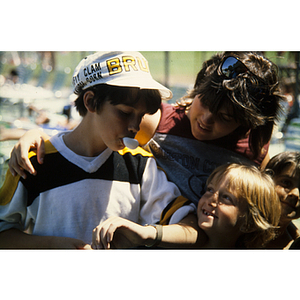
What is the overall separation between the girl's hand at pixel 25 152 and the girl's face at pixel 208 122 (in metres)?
0.94

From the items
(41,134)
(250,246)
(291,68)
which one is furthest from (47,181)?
(291,68)

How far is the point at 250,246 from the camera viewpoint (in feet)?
6.42

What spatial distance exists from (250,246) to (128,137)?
40.1 inches

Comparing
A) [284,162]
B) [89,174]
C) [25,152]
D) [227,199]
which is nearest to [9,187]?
[25,152]

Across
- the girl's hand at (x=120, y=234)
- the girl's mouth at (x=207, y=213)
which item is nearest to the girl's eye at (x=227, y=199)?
the girl's mouth at (x=207, y=213)

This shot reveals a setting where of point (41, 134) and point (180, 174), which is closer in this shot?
point (41, 134)

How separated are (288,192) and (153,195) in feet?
2.77

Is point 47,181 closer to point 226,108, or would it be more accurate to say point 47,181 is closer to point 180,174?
point 180,174

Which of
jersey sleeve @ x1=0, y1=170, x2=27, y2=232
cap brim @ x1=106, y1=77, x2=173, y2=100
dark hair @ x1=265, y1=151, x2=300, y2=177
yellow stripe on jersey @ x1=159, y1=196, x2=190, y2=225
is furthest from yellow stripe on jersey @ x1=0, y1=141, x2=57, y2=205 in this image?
dark hair @ x1=265, y1=151, x2=300, y2=177

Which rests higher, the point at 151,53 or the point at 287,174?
the point at 151,53

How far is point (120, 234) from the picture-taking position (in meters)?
1.84

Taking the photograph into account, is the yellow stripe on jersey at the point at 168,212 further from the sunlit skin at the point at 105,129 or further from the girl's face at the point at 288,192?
the girl's face at the point at 288,192

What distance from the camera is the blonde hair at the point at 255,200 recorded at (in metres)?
1.88

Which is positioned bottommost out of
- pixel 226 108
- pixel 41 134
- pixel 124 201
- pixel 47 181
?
pixel 124 201
